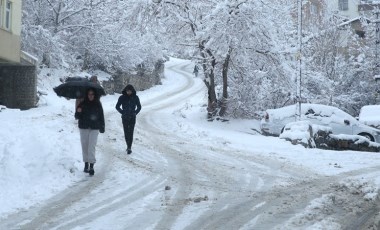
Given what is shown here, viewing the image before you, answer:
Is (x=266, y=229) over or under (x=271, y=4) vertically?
under

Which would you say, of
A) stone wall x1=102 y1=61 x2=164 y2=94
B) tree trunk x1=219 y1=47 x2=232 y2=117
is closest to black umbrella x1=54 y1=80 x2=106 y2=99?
tree trunk x1=219 y1=47 x2=232 y2=117

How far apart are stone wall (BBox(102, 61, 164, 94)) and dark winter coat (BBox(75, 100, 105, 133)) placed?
1022 inches

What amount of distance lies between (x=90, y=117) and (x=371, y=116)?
1437 cm

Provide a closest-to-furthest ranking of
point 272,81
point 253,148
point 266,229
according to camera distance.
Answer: point 266,229
point 253,148
point 272,81

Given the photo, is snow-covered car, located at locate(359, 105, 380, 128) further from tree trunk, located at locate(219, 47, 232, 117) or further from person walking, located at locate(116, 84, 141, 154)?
person walking, located at locate(116, 84, 141, 154)

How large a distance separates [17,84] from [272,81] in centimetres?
1242

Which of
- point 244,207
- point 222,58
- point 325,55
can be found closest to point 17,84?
point 222,58

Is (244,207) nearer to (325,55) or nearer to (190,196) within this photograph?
(190,196)

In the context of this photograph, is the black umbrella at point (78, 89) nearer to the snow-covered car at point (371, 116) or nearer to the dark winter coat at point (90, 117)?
the dark winter coat at point (90, 117)

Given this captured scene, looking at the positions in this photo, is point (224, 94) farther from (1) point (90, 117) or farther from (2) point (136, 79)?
(2) point (136, 79)

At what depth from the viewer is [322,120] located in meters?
18.2

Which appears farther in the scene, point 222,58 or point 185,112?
point 185,112

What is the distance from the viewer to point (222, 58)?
2084cm

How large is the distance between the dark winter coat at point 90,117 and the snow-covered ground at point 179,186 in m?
0.81
